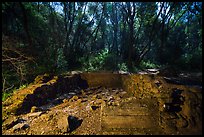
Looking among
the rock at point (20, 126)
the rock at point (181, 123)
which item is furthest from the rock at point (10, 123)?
the rock at point (181, 123)

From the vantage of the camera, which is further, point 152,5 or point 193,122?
point 152,5

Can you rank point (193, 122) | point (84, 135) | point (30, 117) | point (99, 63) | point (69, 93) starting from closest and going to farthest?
point (193, 122) < point (84, 135) < point (30, 117) < point (69, 93) < point (99, 63)

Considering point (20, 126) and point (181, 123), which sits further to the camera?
point (20, 126)

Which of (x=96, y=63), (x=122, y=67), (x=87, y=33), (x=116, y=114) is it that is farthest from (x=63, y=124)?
(x=87, y=33)

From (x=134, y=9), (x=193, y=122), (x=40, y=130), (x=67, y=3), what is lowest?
(x=40, y=130)

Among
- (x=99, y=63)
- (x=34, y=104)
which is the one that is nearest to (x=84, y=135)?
(x=34, y=104)

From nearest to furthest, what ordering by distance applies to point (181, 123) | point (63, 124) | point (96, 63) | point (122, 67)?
point (181, 123) < point (63, 124) < point (122, 67) < point (96, 63)

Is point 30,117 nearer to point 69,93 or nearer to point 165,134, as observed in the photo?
point 69,93

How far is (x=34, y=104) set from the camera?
22.3ft

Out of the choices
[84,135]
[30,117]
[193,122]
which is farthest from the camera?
[30,117]

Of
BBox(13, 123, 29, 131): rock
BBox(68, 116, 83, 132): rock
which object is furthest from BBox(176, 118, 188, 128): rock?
BBox(13, 123, 29, 131): rock

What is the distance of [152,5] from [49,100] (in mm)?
13029

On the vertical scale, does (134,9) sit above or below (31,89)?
above

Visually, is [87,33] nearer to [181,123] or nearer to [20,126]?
[20,126]
